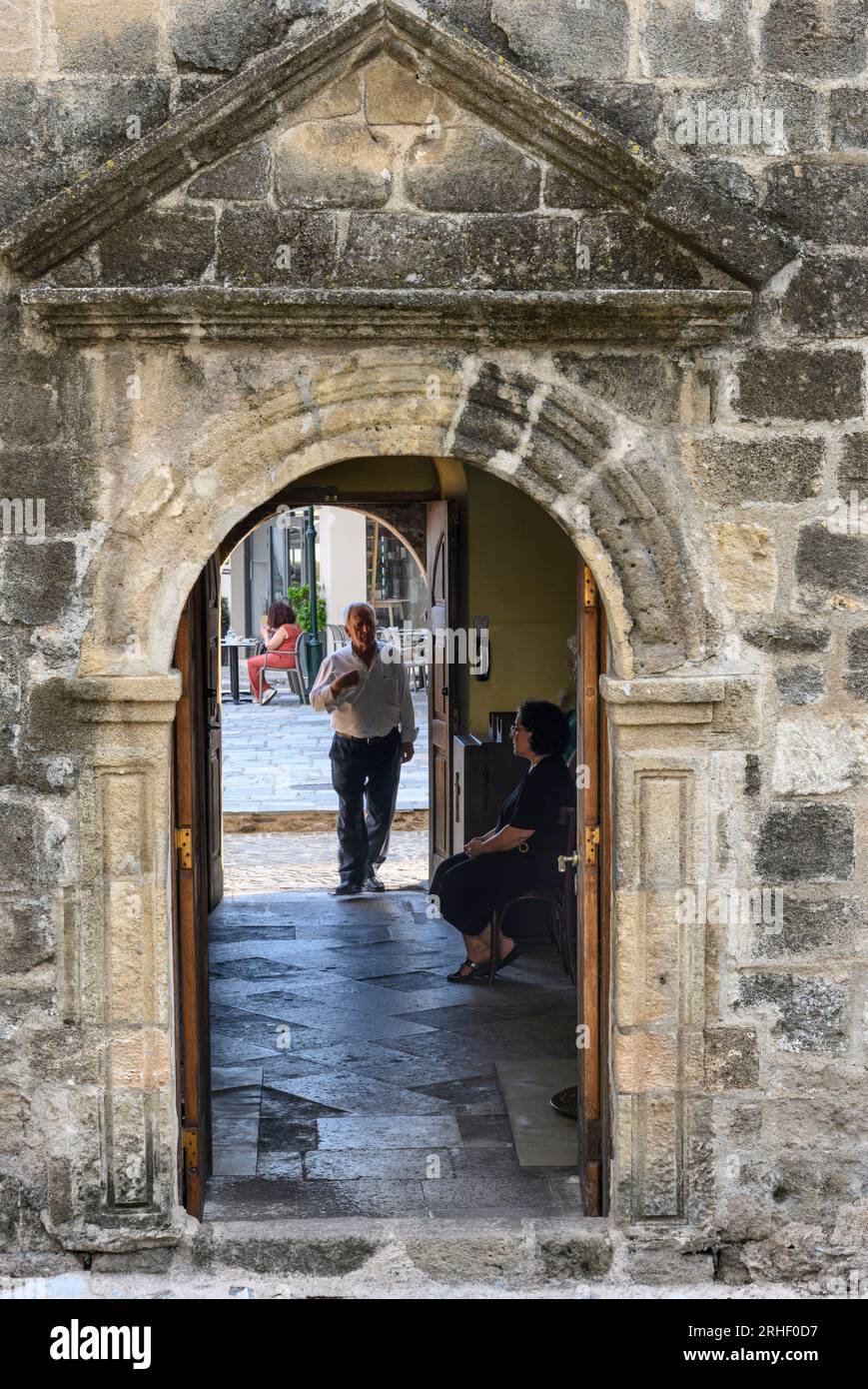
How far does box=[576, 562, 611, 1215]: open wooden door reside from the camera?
4.07 meters

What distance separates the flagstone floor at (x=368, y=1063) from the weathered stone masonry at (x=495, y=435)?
557mm

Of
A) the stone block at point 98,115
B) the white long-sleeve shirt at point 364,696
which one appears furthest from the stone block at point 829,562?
the white long-sleeve shirt at point 364,696

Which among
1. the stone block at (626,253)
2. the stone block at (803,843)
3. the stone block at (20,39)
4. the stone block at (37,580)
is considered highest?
the stone block at (20,39)

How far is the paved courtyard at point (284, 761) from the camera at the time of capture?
11.4 m

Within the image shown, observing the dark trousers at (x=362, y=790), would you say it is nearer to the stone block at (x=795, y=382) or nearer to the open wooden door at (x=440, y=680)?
the open wooden door at (x=440, y=680)

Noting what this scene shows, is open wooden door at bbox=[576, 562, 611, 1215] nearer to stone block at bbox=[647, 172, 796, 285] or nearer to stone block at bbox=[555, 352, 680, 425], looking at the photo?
stone block at bbox=[555, 352, 680, 425]

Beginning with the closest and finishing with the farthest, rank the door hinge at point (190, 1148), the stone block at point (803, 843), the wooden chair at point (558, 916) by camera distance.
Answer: the stone block at point (803, 843), the door hinge at point (190, 1148), the wooden chair at point (558, 916)

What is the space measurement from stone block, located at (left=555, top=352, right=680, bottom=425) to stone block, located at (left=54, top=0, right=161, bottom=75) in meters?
1.31

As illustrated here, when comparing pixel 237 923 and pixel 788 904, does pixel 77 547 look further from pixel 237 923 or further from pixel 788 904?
pixel 237 923

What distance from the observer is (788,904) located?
3924 mm

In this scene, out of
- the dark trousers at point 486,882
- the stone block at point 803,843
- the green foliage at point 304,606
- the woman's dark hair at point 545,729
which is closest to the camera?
the stone block at point 803,843

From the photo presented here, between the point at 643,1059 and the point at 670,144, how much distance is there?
2409 mm

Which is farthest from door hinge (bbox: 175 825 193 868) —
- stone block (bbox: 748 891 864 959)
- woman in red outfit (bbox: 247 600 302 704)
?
woman in red outfit (bbox: 247 600 302 704)

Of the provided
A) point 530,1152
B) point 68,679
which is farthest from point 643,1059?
point 68,679
